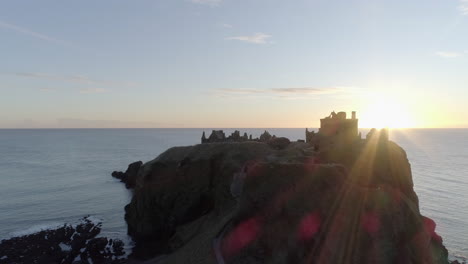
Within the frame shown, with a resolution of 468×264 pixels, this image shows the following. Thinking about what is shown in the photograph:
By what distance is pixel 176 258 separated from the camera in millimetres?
37500

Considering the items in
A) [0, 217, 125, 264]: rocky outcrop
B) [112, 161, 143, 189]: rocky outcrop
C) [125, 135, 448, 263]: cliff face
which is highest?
[125, 135, 448, 263]: cliff face

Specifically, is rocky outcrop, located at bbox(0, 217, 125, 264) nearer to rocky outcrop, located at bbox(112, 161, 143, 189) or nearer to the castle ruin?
the castle ruin

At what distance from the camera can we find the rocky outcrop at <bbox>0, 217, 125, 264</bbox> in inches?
1890

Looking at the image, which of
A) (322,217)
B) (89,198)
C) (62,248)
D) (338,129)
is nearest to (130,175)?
(89,198)

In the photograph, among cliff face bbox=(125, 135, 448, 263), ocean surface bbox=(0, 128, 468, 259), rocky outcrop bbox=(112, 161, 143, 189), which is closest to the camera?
cliff face bbox=(125, 135, 448, 263)

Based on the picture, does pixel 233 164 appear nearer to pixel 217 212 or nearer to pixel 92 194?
pixel 217 212

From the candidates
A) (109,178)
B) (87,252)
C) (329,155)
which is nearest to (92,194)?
(109,178)

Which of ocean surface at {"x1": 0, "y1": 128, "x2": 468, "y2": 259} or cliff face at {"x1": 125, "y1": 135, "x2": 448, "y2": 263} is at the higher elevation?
cliff face at {"x1": 125, "y1": 135, "x2": 448, "y2": 263}

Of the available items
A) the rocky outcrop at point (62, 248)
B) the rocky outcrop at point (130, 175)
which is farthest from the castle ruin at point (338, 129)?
the rocky outcrop at point (130, 175)

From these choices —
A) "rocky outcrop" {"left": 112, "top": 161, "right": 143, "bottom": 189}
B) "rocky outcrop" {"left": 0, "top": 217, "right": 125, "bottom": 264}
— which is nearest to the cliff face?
"rocky outcrop" {"left": 0, "top": 217, "right": 125, "bottom": 264}

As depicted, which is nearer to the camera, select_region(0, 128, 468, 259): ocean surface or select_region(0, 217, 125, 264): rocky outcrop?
select_region(0, 217, 125, 264): rocky outcrop

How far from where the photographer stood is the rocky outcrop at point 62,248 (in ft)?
157

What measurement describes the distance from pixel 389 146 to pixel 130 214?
41182 mm

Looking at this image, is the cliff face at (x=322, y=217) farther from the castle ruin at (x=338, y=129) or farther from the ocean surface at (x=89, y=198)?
the ocean surface at (x=89, y=198)
